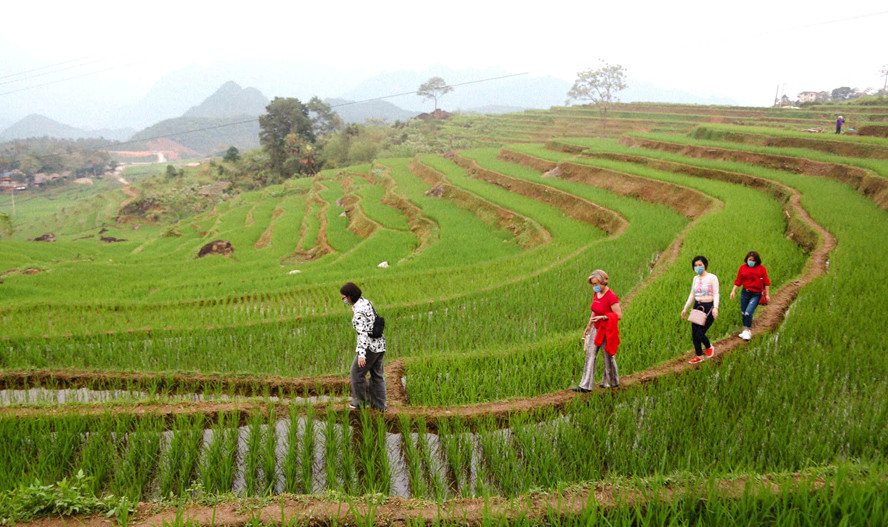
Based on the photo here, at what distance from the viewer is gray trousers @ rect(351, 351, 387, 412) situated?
14.6 feet

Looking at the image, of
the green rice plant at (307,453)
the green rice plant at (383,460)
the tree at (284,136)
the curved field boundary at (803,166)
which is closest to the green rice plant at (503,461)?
the green rice plant at (383,460)

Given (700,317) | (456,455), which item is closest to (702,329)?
(700,317)

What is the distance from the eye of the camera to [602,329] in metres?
4.35

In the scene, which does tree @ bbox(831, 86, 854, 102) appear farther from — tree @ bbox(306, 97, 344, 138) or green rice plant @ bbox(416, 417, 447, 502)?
green rice plant @ bbox(416, 417, 447, 502)

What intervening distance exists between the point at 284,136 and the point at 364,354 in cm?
4804

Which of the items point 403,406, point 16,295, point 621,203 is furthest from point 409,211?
point 403,406

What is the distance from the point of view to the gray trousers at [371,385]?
14.6 feet

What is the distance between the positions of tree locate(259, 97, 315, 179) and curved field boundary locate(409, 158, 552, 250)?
27.4 metres

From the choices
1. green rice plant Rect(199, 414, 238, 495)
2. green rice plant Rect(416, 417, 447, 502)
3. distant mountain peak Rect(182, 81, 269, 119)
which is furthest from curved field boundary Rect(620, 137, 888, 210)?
distant mountain peak Rect(182, 81, 269, 119)

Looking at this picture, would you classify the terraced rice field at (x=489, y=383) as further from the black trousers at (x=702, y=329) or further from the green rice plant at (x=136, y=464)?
the black trousers at (x=702, y=329)

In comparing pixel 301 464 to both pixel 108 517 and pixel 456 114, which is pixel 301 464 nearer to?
pixel 108 517

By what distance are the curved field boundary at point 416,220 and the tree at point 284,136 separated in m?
23.9

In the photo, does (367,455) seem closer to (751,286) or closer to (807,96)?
(751,286)

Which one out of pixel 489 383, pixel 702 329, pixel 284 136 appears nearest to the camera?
pixel 702 329
